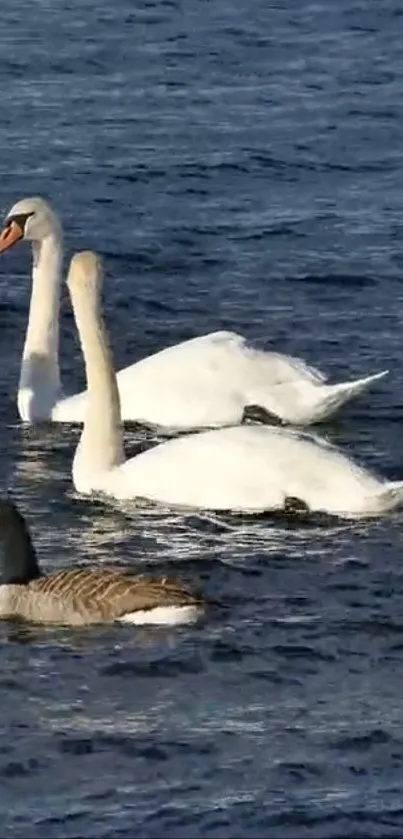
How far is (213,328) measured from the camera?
723 inches

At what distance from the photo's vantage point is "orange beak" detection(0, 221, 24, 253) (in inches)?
697

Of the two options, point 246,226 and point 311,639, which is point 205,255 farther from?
point 311,639

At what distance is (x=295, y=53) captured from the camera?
2527 centimetres

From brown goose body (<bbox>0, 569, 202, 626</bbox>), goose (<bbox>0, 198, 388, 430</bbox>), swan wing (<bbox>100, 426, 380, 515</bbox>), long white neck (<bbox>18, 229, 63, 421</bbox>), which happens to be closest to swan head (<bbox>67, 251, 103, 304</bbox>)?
goose (<bbox>0, 198, 388, 430</bbox>)

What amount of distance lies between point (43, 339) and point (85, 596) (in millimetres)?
4794

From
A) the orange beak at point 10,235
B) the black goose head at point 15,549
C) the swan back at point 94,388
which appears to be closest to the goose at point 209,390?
the swan back at point 94,388

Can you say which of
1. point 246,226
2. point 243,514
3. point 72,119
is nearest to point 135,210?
point 246,226

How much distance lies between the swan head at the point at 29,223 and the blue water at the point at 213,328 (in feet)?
2.87

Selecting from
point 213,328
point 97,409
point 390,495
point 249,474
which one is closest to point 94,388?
point 97,409

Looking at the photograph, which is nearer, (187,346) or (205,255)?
(187,346)

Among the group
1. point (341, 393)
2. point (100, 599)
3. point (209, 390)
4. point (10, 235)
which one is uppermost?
point (10, 235)

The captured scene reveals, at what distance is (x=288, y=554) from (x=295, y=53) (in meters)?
12.0

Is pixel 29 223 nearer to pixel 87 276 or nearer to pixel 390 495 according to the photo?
pixel 87 276

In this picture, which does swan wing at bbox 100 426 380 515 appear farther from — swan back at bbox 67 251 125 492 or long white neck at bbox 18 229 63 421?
long white neck at bbox 18 229 63 421
